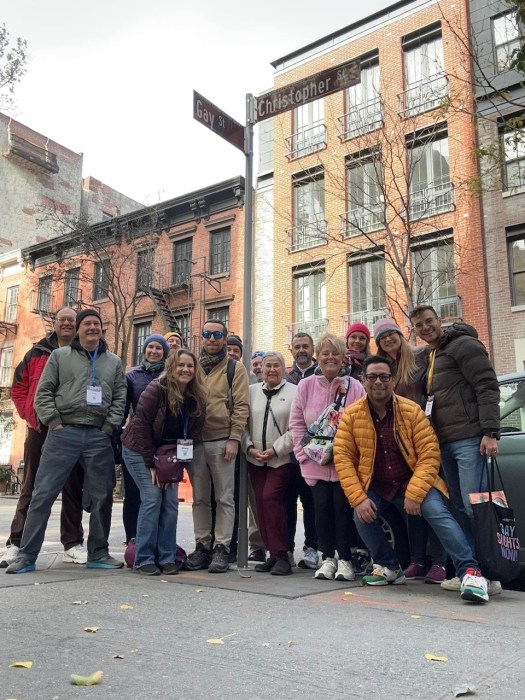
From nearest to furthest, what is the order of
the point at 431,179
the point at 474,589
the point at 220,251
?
the point at 474,589
the point at 431,179
the point at 220,251

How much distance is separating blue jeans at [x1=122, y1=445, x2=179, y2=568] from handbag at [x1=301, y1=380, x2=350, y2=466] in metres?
1.16

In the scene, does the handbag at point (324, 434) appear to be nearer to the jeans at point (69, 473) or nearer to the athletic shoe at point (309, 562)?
the athletic shoe at point (309, 562)

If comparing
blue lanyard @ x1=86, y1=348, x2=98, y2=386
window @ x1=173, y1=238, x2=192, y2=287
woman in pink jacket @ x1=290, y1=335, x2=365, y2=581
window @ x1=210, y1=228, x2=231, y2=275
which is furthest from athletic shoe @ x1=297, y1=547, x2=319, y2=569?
window @ x1=173, y1=238, x2=192, y2=287

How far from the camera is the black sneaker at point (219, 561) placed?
5.11 metres

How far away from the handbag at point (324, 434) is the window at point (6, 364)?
97.6 ft

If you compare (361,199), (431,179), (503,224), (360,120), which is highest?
(360,120)

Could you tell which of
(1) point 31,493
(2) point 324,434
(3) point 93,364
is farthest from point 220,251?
(2) point 324,434

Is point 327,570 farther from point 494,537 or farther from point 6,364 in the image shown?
point 6,364

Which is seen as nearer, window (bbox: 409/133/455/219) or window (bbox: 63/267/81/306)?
window (bbox: 409/133/455/219)

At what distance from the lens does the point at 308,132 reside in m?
22.0

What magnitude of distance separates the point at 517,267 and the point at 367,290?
4513 millimetres

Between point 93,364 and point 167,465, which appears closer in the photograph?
point 167,465

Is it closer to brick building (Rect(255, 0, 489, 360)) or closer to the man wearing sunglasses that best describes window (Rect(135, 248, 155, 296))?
brick building (Rect(255, 0, 489, 360))

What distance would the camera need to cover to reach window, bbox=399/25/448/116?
18.8 m
